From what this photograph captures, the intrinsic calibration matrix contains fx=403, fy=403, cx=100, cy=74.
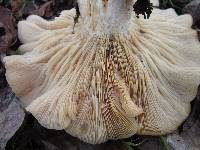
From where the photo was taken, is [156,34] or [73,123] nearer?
[73,123]

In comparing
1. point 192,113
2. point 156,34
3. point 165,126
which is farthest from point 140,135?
point 156,34

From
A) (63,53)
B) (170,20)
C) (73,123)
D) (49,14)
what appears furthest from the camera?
(49,14)

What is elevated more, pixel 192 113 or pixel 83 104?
pixel 83 104

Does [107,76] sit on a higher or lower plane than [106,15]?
lower

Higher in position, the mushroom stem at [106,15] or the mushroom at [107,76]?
the mushroom stem at [106,15]

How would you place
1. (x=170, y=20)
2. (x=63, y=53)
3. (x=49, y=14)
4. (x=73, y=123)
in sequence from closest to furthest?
(x=73, y=123), (x=63, y=53), (x=170, y=20), (x=49, y=14)

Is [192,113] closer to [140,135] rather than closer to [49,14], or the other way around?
[140,135]

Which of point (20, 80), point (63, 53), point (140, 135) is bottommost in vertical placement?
point (140, 135)

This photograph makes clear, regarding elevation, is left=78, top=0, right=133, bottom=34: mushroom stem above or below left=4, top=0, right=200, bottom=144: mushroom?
above
